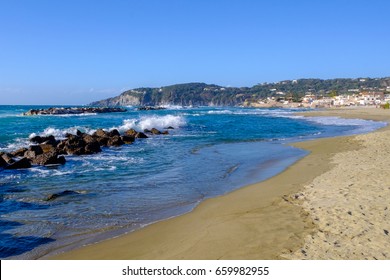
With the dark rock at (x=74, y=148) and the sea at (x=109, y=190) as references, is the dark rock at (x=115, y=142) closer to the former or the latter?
the dark rock at (x=74, y=148)

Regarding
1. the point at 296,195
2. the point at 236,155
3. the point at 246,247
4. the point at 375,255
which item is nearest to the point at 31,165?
the point at 236,155

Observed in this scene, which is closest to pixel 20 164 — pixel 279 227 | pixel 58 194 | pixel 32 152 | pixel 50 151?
pixel 50 151

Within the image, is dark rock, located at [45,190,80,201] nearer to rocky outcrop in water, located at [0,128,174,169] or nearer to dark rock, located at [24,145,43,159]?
rocky outcrop in water, located at [0,128,174,169]

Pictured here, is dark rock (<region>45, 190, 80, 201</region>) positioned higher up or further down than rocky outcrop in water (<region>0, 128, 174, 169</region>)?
further down

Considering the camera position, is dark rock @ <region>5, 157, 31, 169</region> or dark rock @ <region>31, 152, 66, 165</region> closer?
dark rock @ <region>5, 157, 31, 169</region>

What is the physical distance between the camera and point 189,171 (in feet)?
39.8

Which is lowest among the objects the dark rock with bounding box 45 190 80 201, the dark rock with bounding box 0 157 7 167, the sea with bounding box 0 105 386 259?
the sea with bounding box 0 105 386 259

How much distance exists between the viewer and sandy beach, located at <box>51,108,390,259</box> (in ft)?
16.4

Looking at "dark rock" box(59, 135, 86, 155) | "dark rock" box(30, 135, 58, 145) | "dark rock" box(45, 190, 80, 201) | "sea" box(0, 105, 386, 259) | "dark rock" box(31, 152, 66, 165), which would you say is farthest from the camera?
"dark rock" box(30, 135, 58, 145)

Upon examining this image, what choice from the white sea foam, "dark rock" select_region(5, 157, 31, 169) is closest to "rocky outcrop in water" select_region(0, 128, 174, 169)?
"dark rock" select_region(5, 157, 31, 169)

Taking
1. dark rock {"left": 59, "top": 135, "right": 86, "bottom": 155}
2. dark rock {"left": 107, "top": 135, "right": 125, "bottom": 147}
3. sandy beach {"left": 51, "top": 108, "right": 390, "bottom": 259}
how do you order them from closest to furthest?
1. sandy beach {"left": 51, "top": 108, "right": 390, "bottom": 259}
2. dark rock {"left": 59, "top": 135, "right": 86, "bottom": 155}
3. dark rock {"left": 107, "top": 135, "right": 125, "bottom": 147}
